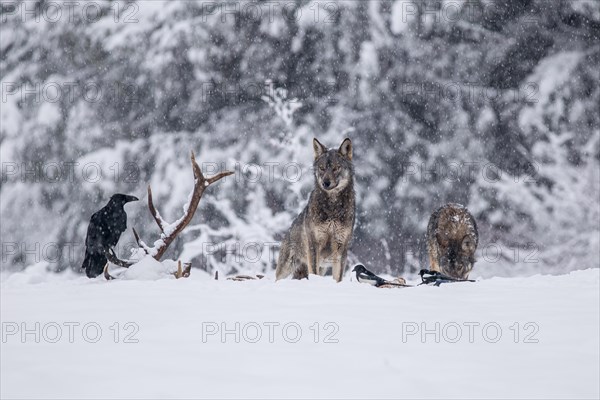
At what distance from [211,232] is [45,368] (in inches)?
557

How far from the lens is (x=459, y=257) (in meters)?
7.99

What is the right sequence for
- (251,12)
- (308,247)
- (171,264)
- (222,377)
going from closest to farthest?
(222,377)
(171,264)
(308,247)
(251,12)

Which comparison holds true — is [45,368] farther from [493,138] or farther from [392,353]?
[493,138]

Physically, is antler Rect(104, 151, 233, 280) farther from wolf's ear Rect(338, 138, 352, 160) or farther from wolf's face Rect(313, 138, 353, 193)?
wolf's ear Rect(338, 138, 352, 160)

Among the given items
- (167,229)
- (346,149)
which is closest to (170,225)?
(167,229)

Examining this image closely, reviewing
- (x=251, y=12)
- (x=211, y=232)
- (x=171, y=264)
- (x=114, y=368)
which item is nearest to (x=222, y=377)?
(x=114, y=368)

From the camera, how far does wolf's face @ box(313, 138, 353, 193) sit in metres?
7.60

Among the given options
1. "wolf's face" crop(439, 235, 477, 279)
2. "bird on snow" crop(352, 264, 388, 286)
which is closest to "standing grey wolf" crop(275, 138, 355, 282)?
"wolf's face" crop(439, 235, 477, 279)

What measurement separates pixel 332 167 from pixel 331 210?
48cm

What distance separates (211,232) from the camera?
1752 cm

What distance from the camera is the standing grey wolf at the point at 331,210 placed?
7641mm

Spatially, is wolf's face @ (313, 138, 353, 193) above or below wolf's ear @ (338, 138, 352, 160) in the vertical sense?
below

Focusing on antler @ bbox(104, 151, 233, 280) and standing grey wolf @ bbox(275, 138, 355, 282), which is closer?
antler @ bbox(104, 151, 233, 280)

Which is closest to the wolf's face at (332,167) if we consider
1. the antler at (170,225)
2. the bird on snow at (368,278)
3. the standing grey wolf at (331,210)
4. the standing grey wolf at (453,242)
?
the standing grey wolf at (331,210)
